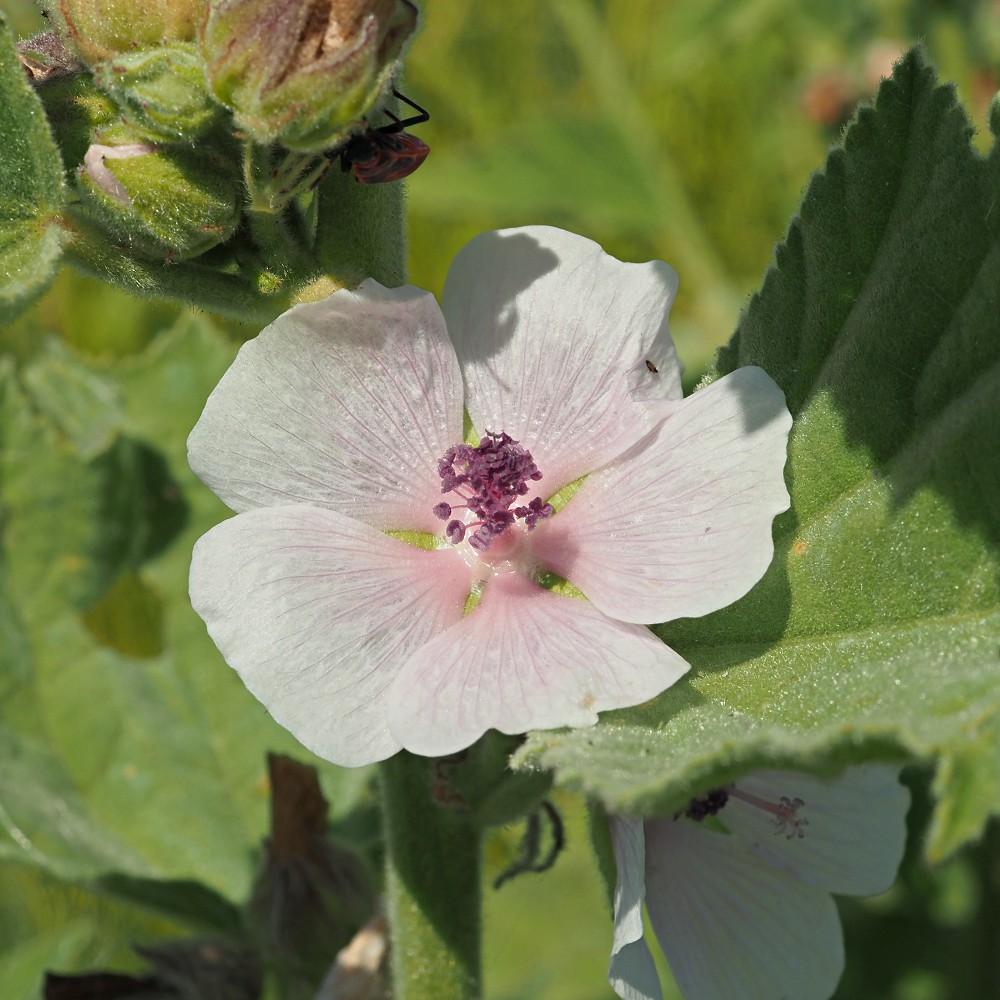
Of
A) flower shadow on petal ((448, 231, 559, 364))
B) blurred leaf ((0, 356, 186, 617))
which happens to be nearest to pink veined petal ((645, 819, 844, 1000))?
flower shadow on petal ((448, 231, 559, 364))

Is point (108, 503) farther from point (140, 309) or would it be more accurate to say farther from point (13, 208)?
point (140, 309)

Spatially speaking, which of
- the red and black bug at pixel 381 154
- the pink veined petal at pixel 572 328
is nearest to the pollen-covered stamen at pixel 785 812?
the pink veined petal at pixel 572 328

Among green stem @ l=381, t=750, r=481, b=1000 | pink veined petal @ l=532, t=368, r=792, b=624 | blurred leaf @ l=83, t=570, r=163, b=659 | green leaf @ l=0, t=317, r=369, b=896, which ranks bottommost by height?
blurred leaf @ l=83, t=570, r=163, b=659

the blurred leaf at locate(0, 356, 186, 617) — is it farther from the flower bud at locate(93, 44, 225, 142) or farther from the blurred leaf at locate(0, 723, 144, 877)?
the flower bud at locate(93, 44, 225, 142)

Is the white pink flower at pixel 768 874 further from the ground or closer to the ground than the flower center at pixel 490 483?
closer to the ground

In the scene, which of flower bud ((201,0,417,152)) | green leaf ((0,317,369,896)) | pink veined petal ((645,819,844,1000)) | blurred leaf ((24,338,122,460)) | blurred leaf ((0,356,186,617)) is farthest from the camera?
blurred leaf ((24,338,122,460))

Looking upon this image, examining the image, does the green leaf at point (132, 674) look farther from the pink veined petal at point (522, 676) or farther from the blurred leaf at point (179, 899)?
the pink veined petal at point (522, 676)

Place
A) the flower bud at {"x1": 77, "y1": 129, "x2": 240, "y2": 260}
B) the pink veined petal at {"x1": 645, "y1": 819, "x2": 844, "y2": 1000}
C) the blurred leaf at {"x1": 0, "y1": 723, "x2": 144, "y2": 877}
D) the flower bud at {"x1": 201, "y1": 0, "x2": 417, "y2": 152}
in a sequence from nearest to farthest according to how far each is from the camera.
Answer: the flower bud at {"x1": 201, "y1": 0, "x2": 417, "y2": 152}, the flower bud at {"x1": 77, "y1": 129, "x2": 240, "y2": 260}, the pink veined petal at {"x1": 645, "y1": 819, "x2": 844, "y2": 1000}, the blurred leaf at {"x1": 0, "y1": 723, "x2": 144, "y2": 877}

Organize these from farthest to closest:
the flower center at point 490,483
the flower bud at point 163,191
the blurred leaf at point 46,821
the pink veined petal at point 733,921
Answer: the blurred leaf at point 46,821
the pink veined petal at point 733,921
the flower center at point 490,483
the flower bud at point 163,191
